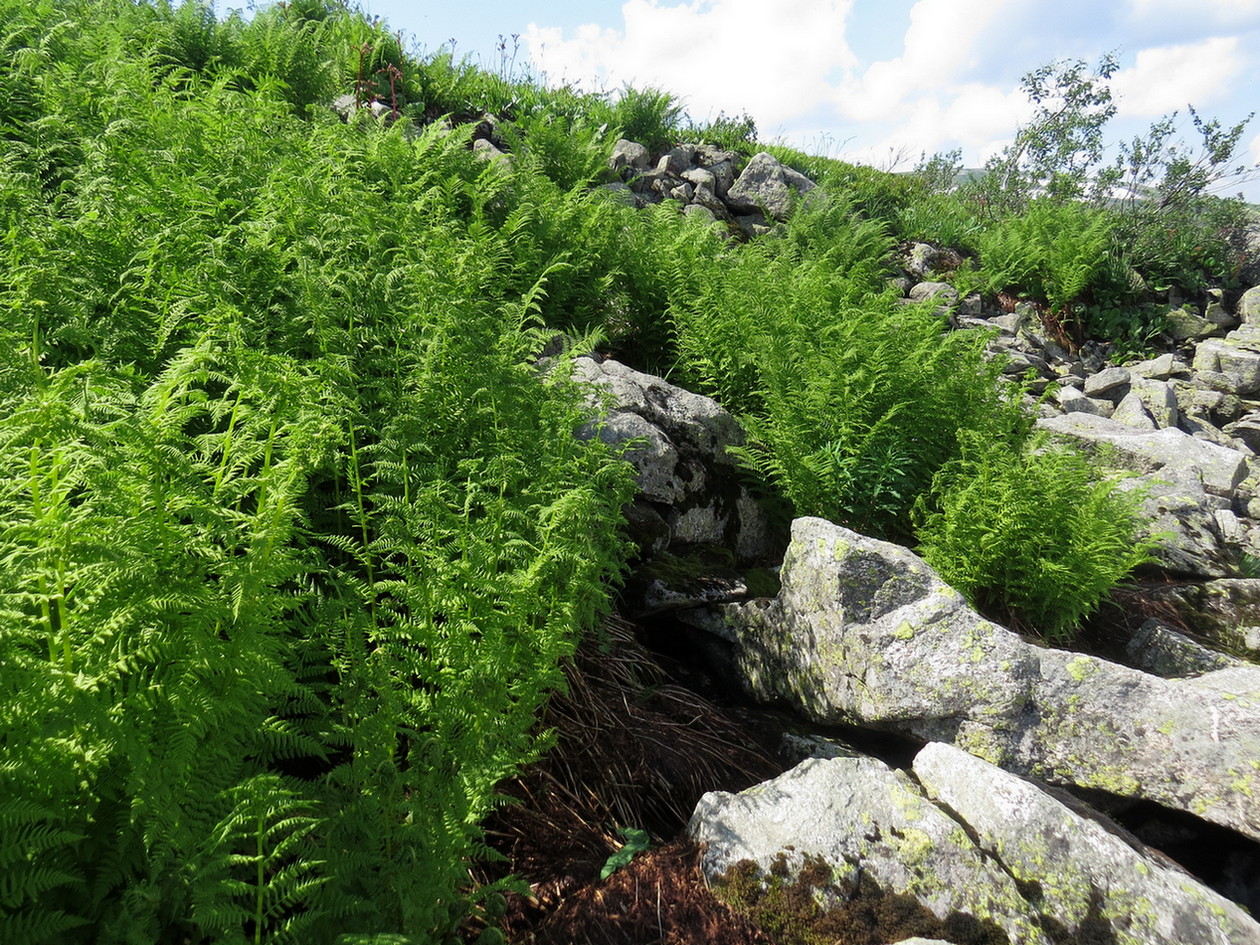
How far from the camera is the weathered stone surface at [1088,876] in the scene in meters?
2.19

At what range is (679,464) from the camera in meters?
4.39

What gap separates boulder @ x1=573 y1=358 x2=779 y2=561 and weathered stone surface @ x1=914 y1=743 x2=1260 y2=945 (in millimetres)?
2084

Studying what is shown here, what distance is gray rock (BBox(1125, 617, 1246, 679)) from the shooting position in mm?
4004

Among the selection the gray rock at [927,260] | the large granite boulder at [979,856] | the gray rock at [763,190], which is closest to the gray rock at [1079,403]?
the gray rock at [927,260]

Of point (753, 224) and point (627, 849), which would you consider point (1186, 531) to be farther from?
point (753, 224)

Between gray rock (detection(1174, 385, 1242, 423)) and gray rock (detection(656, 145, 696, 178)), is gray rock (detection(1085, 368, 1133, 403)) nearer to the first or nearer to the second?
gray rock (detection(1174, 385, 1242, 423))

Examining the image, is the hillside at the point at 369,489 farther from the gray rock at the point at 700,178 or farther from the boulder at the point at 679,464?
the gray rock at the point at 700,178

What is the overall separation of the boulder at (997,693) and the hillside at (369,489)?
0.41 ft

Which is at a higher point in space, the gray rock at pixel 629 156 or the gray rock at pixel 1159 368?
the gray rock at pixel 629 156

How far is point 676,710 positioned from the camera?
347 cm

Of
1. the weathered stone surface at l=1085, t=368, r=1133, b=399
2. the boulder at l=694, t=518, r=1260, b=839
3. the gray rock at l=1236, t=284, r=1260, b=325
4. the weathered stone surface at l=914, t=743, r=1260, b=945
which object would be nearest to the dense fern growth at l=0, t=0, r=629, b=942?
the boulder at l=694, t=518, r=1260, b=839

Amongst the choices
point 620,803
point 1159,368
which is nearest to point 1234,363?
point 1159,368

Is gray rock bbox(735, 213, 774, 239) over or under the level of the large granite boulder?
over

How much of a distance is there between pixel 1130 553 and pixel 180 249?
5131mm
